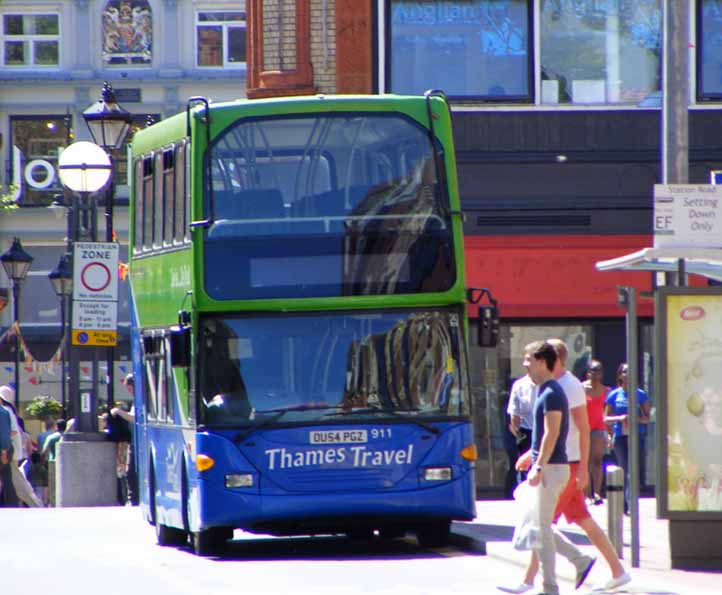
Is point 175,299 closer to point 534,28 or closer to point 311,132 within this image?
point 311,132

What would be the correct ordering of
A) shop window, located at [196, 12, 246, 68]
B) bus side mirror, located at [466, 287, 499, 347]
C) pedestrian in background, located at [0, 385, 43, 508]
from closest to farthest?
bus side mirror, located at [466, 287, 499, 347], pedestrian in background, located at [0, 385, 43, 508], shop window, located at [196, 12, 246, 68]

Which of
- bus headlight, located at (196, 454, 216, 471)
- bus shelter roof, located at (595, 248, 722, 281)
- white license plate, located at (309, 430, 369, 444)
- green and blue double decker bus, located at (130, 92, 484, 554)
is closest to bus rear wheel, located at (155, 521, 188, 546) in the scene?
green and blue double decker bus, located at (130, 92, 484, 554)

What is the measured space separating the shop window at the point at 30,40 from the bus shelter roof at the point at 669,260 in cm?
3980

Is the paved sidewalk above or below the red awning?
below

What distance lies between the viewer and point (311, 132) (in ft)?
52.6

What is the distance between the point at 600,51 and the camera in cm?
2600

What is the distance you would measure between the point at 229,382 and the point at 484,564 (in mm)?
2541

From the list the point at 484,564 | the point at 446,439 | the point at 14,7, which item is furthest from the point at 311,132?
the point at 14,7

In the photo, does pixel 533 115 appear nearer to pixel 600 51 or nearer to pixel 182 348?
pixel 600 51

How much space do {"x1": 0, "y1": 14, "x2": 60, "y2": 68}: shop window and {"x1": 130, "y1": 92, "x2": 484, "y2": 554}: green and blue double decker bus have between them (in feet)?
122

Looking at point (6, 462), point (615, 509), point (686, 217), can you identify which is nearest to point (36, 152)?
point (6, 462)

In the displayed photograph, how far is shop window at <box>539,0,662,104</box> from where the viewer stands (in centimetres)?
2594

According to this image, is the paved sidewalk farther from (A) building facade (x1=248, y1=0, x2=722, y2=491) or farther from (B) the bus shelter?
(A) building facade (x1=248, y1=0, x2=722, y2=491)

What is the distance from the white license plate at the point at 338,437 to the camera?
1538cm
